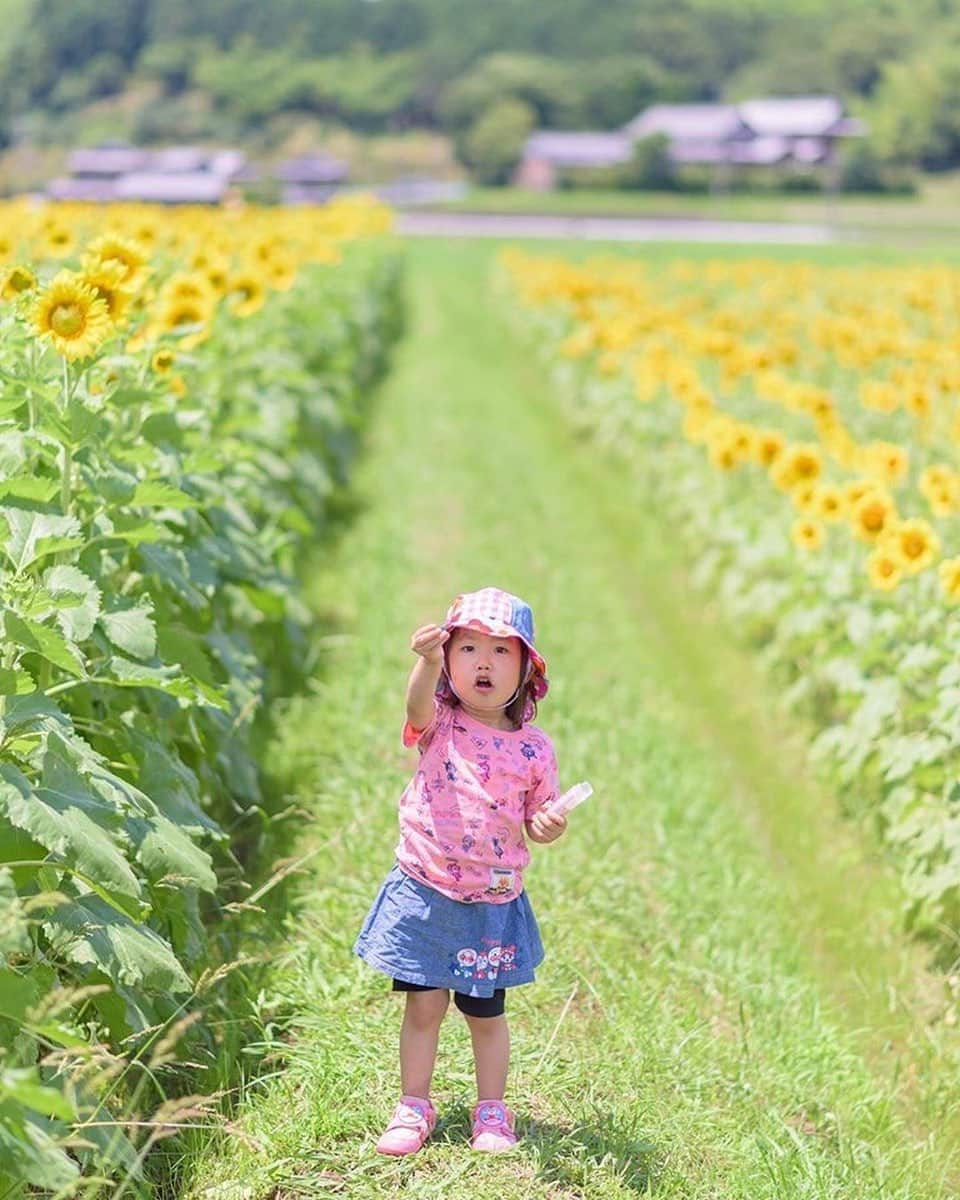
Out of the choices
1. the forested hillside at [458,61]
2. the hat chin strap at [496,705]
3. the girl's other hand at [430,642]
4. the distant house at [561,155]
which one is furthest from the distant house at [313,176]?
the girl's other hand at [430,642]

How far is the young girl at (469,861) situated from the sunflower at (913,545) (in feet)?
9.29

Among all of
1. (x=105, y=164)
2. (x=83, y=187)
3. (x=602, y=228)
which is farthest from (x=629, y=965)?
(x=105, y=164)

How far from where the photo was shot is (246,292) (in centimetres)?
727

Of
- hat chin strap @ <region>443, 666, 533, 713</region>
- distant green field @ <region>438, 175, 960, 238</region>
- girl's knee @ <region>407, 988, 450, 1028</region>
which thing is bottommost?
girl's knee @ <region>407, 988, 450, 1028</region>

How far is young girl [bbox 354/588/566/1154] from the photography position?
3438 mm

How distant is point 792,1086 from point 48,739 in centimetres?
201

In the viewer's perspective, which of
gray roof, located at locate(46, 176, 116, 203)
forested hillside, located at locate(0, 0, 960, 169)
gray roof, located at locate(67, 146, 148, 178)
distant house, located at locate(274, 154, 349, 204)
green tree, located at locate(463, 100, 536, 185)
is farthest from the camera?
forested hillside, located at locate(0, 0, 960, 169)

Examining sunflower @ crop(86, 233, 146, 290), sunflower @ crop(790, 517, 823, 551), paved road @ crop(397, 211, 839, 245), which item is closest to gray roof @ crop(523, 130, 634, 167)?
paved road @ crop(397, 211, 839, 245)

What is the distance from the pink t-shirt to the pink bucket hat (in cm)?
18

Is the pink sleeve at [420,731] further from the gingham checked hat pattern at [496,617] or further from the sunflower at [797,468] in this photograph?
the sunflower at [797,468]

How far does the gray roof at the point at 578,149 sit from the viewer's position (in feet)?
298

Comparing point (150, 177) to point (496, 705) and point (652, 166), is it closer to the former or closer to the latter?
point (652, 166)

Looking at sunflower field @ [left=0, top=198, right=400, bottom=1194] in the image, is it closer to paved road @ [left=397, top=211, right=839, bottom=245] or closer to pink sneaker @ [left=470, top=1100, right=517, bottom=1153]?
pink sneaker @ [left=470, top=1100, right=517, bottom=1153]

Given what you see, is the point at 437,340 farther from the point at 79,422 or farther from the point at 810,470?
the point at 79,422
